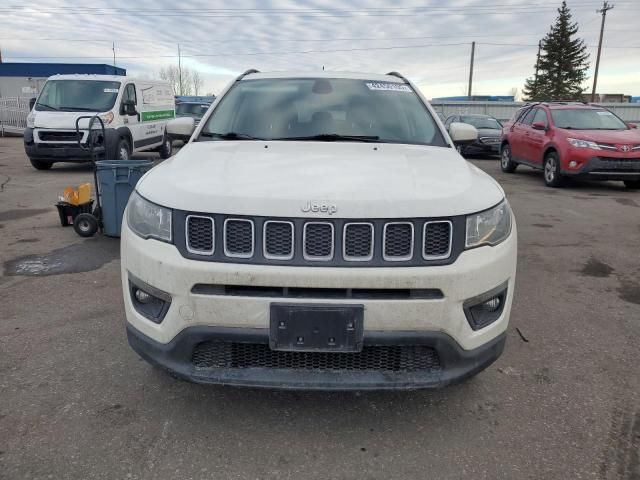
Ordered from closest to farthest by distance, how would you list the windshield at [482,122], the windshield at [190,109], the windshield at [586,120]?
the windshield at [586,120]
the windshield at [482,122]
the windshield at [190,109]

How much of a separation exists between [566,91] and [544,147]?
1862 inches

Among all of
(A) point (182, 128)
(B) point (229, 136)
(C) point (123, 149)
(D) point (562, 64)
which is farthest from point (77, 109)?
(D) point (562, 64)

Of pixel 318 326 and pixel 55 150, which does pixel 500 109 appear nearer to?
pixel 55 150

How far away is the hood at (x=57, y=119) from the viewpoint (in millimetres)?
11633

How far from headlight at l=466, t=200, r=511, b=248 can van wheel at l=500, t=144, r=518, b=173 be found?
36.9ft

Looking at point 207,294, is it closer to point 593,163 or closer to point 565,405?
point 565,405

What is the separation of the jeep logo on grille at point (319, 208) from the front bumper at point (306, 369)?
0.53 metres

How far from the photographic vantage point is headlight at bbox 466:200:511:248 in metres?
2.35

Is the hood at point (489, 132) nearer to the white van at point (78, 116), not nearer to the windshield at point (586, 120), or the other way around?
the windshield at point (586, 120)

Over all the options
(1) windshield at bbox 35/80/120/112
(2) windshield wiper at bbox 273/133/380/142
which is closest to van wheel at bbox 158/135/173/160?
(1) windshield at bbox 35/80/120/112

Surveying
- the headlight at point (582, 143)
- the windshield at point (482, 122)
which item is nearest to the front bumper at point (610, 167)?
the headlight at point (582, 143)

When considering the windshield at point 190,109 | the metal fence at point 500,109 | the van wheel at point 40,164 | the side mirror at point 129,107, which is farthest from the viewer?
the metal fence at point 500,109

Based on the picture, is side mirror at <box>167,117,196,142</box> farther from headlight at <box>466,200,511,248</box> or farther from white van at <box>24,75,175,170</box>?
white van at <box>24,75,175,170</box>

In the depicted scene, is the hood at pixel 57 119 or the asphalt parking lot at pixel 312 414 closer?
the asphalt parking lot at pixel 312 414
